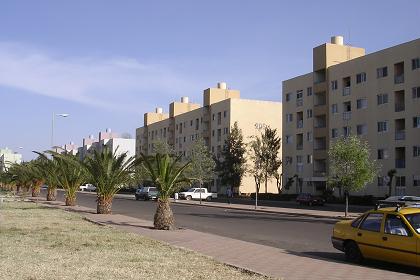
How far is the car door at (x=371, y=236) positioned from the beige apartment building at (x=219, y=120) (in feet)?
219

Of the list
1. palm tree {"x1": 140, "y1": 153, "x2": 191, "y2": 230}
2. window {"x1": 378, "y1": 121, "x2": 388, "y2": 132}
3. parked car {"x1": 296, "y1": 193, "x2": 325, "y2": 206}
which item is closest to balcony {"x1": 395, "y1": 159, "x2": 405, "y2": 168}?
window {"x1": 378, "y1": 121, "x2": 388, "y2": 132}

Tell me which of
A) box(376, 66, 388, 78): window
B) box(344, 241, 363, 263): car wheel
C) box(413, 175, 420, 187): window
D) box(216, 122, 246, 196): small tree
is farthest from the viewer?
box(216, 122, 246, 196): small tree

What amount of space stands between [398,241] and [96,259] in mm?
5976

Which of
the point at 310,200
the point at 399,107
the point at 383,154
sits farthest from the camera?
the point at 383,154

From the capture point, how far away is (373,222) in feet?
40.1

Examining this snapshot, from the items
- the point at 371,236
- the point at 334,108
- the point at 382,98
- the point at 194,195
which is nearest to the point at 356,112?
the point at 334,108

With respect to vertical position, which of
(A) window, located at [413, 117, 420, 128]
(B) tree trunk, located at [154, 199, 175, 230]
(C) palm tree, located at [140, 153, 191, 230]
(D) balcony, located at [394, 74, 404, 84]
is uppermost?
(D) balcony, located at [394, 74, 404, 84]

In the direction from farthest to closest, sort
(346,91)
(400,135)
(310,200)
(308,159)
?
1. (308,159)
2. (346,91)
3. (310,200)
4. (400,135)

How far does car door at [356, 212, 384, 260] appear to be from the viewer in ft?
38.7

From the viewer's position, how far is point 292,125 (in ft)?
250

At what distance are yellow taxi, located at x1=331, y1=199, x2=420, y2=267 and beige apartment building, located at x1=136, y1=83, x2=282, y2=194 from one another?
66442mm

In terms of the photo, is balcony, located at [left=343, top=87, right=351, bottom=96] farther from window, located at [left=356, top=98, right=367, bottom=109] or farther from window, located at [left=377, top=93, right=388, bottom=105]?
window, located at [left=377, top=93, right=388, bottom=105]

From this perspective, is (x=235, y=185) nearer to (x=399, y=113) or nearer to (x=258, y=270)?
(x=399, y=113)

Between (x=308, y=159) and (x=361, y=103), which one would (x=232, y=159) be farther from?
(x=361, y=103)
